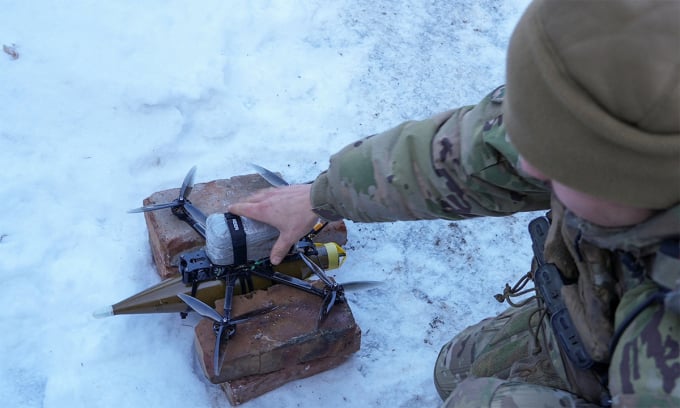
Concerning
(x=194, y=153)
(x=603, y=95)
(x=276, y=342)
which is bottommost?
(x=276, y=342)

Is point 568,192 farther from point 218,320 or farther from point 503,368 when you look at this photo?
point 218,320

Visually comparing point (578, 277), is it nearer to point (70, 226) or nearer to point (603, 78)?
point (603, 78)

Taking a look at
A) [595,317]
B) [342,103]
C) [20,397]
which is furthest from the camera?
[342,103]

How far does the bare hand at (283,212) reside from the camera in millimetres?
2428

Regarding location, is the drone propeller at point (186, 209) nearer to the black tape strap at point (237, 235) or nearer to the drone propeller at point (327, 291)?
the black tape strap at point (237, 235)

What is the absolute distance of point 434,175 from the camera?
7.09 feet

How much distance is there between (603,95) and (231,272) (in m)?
1.81

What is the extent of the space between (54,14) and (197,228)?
2.09 m

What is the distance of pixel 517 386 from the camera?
2.00 metres

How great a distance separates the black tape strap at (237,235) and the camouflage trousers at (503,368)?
0.94m

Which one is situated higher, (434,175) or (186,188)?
(434,175)

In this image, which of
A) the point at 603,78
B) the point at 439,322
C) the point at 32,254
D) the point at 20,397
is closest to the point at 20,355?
the point at 20,397

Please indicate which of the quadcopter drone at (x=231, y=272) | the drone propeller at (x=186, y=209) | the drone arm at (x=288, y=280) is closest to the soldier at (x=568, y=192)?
the quadcopter drone at (x=231, y=272)

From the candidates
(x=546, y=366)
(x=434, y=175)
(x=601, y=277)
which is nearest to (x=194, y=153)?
(x=434, y=175)
